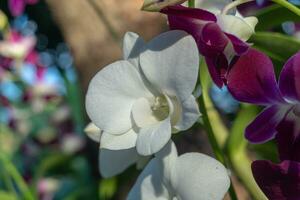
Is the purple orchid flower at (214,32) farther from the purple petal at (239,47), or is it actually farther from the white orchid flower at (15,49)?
the white orchid flower at (15,49)

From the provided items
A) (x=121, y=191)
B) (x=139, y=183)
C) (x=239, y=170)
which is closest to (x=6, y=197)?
(x=121, y=191)

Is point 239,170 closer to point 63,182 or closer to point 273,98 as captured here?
point 273,98

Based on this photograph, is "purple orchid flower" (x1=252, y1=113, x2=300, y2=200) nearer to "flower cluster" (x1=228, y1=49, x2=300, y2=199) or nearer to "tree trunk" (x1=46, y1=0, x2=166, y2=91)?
"flower cluster" (x1=228, y1=49, x2=300, y2=199)

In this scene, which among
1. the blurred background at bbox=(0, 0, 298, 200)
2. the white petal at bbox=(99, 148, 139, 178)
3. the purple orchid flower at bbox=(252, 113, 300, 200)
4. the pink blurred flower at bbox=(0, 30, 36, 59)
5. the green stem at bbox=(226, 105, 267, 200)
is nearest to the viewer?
the purple orchid flower at bbox=(252, 113, 300, 200)

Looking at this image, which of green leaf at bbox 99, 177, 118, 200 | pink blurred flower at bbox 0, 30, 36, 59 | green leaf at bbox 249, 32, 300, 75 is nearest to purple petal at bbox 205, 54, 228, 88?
green leaf at bbox 249, 32, 300, 75

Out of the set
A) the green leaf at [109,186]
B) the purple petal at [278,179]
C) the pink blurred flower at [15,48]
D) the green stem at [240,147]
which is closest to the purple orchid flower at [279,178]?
the purple petal at [278,179]

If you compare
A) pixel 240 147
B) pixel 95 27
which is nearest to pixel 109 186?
pixel 95 27
